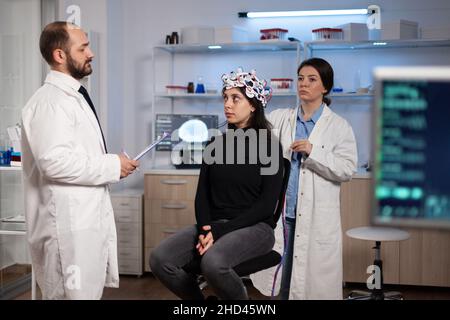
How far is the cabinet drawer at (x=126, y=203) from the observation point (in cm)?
432

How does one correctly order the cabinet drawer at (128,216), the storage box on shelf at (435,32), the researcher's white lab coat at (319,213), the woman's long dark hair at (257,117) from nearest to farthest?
the woman's long dark hair at (257,117)
the researcher's white lab coat at (319,213)
the storage box on shelf at (435,32)
the cabinet drawer at (128,216)

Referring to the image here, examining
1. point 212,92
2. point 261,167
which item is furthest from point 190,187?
point 261,167

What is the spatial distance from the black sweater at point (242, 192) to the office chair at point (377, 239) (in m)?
1.19

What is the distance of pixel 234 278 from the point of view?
229cm

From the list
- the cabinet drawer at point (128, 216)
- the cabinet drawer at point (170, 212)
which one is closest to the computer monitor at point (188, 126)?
the cabinet drawer at point (170, 212)

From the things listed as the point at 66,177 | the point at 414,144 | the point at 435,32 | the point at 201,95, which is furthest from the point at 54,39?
the point at 435,32

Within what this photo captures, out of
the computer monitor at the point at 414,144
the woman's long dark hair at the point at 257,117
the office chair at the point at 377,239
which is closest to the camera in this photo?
the computer monitor at the point at 414,144

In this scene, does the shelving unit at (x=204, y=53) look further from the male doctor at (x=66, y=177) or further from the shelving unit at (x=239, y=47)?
the male doctor at (x=66, y=177)

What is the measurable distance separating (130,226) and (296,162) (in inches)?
73.1

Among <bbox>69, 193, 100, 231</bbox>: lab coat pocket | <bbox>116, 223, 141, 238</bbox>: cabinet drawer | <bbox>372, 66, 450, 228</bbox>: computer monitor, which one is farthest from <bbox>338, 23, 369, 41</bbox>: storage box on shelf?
<bbox>372, 66, 450, 228</bbox>: computer monitor

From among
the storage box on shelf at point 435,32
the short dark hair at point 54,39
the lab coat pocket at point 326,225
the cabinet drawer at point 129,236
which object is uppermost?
the storage box on shelf at point 435,32

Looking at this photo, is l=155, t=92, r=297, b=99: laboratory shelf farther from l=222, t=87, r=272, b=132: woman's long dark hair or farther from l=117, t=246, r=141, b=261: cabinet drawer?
l=222, t=87, r=272, b=132: woman's long dark hair

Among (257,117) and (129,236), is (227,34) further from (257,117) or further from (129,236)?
(257,117)
